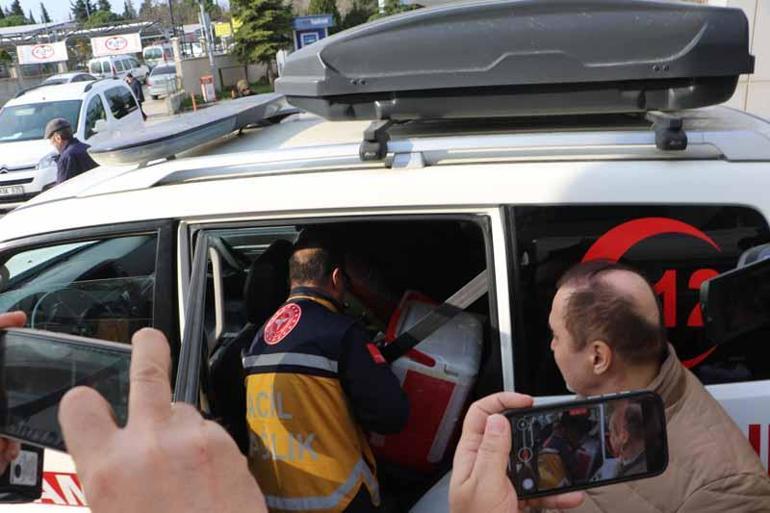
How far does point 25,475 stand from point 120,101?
1299 cm

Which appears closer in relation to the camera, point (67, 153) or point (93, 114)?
point (67, 153)

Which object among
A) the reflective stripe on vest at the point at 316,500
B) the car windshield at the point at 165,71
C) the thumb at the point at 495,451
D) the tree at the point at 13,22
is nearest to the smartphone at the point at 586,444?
the thumb at the point at 495,451

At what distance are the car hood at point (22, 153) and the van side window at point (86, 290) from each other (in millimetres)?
8657

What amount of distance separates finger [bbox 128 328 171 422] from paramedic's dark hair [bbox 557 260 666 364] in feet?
3.51

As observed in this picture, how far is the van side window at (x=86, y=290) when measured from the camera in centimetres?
221

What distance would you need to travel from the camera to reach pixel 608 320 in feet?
4.98

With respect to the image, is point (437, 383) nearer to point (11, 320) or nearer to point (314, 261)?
point (314, 261)

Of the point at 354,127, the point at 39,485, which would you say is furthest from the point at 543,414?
the point at 354,127

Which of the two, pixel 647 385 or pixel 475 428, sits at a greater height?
pixel 475 428

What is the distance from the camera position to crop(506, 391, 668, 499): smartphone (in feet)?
3.68

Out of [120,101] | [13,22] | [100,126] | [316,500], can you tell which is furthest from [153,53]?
[316,500]

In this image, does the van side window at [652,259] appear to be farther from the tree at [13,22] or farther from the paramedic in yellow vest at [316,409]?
the tree at [13,22]

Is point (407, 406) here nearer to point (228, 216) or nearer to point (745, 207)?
point (228, 216)

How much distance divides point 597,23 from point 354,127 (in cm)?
Result: 111
